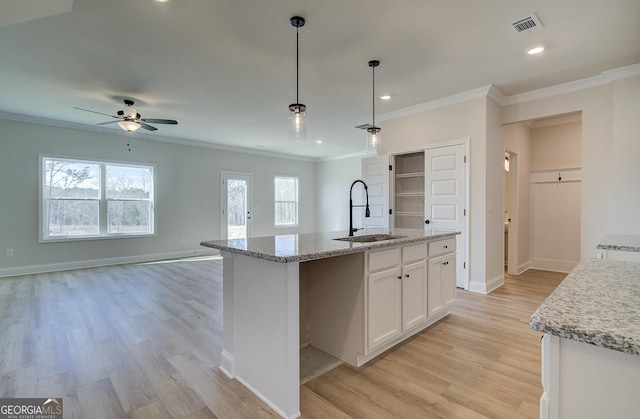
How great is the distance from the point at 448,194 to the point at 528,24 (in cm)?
222

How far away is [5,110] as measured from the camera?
4.95m

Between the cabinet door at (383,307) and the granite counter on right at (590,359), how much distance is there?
141 cm

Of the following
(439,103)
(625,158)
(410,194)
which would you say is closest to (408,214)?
(410,194)

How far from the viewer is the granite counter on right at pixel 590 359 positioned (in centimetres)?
66

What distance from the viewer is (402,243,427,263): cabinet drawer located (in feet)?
8.16

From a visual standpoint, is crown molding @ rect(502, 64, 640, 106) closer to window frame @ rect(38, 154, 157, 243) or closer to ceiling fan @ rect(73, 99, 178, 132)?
ceiling fan @ rect(73, 99, 178, 132)

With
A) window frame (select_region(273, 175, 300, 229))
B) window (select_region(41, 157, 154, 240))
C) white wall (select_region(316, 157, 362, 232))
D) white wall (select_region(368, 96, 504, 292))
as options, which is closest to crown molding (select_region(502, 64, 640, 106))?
white wall (select_region(368, 96, 504, 292))

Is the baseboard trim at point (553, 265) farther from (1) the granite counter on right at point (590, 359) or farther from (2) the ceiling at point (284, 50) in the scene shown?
(1) the granite counter on right at point (590, 359)

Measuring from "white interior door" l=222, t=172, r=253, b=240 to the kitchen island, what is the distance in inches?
218

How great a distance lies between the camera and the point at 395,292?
2.41 metres

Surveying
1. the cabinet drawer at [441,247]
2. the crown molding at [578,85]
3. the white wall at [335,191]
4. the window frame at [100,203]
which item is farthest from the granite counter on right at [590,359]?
the white wall at [335,191]

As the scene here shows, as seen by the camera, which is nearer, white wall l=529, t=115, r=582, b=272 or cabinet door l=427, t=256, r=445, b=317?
cabinet door l=427, t=256, r=445, b=317

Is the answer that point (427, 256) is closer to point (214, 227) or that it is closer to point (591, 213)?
point (591, 213)

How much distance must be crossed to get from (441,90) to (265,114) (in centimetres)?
272
